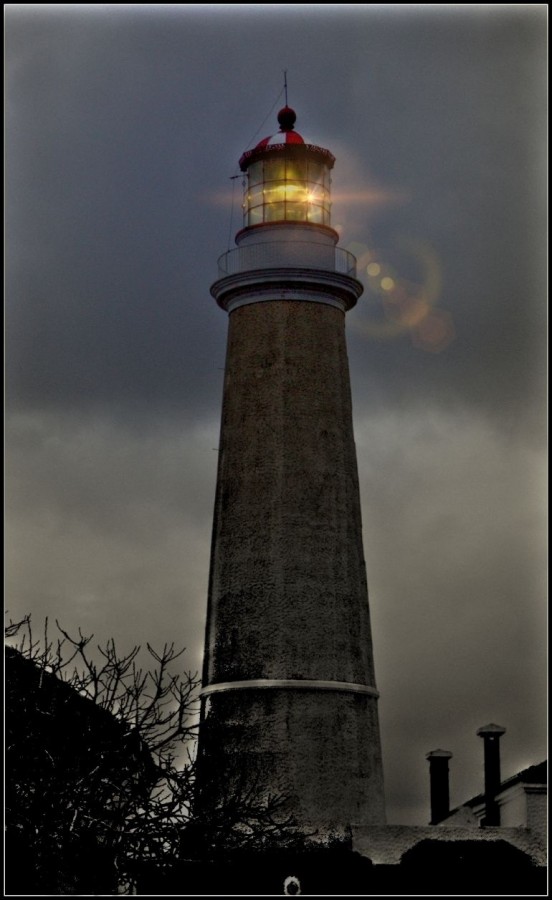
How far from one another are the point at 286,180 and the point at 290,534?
7913 mm

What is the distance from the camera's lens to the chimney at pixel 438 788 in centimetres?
3816

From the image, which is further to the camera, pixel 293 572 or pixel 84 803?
pixel 293 572

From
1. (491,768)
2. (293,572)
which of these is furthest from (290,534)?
(491,768)

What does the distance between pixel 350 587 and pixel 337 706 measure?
2481 millimetres

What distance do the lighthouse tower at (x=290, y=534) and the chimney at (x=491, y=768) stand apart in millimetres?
2180

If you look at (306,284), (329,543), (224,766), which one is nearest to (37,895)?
(224,766)

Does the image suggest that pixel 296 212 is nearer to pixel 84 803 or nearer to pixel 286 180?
pixel 286 180

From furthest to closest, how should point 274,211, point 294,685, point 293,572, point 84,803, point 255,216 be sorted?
point 255,216 < point 274,211 < point 293,572 < point 294,685 < point 84,803

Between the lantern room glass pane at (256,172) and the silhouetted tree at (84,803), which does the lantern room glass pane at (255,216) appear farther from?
the silhouetted tree at (84,803)

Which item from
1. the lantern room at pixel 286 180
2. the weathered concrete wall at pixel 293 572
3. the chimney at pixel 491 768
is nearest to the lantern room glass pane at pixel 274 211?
the lantern room at pixel 286 180

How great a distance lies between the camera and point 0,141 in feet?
68.3

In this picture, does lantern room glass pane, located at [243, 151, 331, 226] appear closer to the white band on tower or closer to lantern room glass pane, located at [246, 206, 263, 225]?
lantern room glass pane, located at [246, 206, 263, 225]

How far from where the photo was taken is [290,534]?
116 feet

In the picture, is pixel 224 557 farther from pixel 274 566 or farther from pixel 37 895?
pixel 37 895
